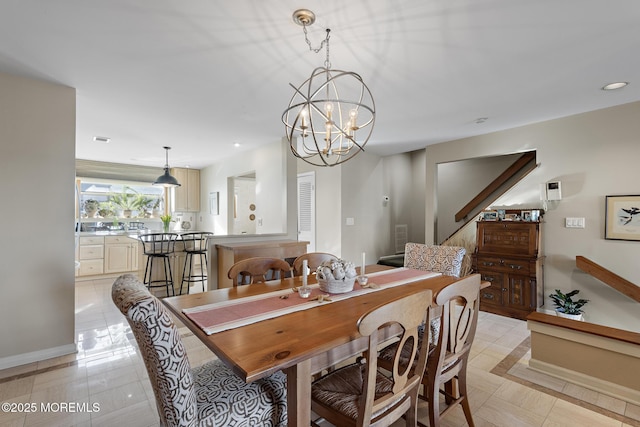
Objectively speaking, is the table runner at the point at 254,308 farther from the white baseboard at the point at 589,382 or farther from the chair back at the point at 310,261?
the white baseboard at the point at 589,382

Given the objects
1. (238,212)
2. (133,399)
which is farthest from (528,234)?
(238,212)

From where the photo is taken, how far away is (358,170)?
18.1ft

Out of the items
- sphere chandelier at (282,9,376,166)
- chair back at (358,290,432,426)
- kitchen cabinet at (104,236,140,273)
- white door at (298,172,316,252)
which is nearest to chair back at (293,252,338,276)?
sphere chandelier at (282,9,376,166)

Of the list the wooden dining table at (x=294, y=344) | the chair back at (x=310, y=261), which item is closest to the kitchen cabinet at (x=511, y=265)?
the chair back at (x=310, y=261)

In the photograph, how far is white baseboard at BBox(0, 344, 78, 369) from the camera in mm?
2439

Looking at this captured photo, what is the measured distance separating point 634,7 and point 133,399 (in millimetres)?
3992

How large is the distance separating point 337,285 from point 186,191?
6.47 metres

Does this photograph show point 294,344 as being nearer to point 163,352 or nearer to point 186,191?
point 163,352

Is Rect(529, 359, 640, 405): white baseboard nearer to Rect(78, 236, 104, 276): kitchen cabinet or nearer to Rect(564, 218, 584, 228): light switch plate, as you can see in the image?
Rect(564, 218, 584, 228): light switch plate

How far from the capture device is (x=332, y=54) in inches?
85.9

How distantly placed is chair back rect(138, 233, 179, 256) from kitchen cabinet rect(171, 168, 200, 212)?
8.79ft

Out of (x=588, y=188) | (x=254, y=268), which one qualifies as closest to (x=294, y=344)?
(x=254, y=268)

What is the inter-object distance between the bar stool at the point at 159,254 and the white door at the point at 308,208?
2406 mm

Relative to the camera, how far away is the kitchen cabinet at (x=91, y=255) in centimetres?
549
